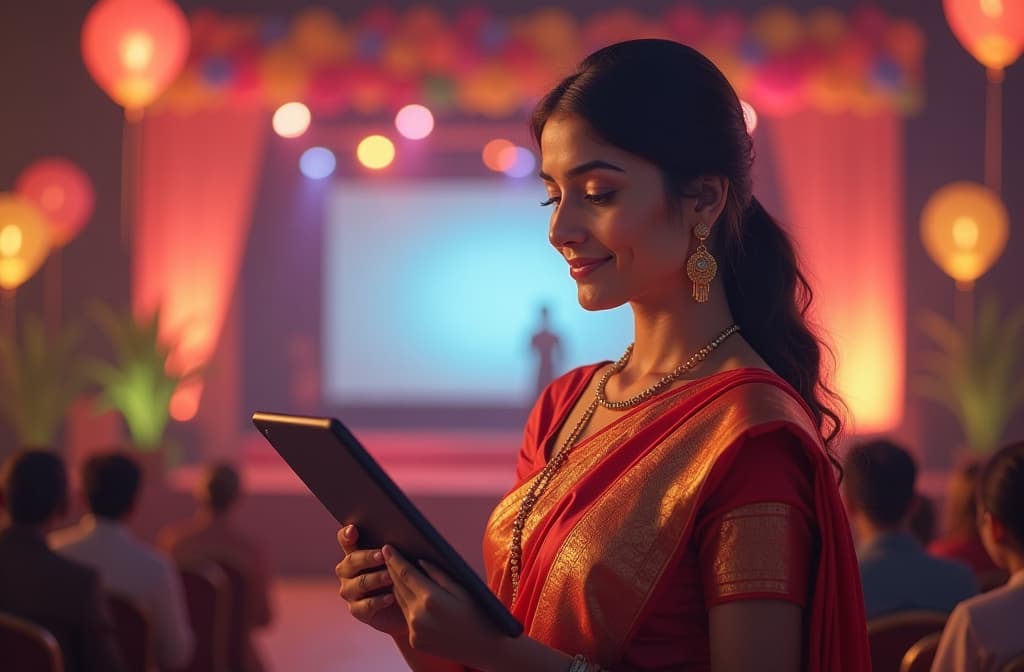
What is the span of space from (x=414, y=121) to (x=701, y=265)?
7.76 m

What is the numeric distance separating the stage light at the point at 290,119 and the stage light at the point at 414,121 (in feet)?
2.20

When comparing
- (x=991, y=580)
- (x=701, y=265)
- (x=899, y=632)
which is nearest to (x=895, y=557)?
(x=899, y=632)

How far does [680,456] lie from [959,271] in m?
5.96

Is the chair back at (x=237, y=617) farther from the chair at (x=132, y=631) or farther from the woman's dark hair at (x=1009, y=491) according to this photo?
the woman's dark hair at (x=1009, y=491)

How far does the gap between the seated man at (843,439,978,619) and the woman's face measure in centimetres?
121

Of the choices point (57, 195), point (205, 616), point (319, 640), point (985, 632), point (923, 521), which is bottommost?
point (319, 640)

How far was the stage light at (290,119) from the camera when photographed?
335 inches

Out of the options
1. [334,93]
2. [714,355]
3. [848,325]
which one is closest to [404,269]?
[334,93]

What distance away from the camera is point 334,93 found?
7.60m

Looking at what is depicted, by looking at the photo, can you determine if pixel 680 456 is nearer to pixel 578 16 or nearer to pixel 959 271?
pixel 959 271

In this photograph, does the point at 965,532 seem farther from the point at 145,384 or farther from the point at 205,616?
the point at 145,384

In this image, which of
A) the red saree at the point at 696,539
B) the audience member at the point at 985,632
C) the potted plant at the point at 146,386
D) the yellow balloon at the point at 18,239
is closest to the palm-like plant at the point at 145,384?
the potted plant at the point at 146,386

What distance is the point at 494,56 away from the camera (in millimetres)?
7504

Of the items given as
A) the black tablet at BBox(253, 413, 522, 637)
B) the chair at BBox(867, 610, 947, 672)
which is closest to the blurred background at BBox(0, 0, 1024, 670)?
the chair at BBox(867, 610, 947, 672)
